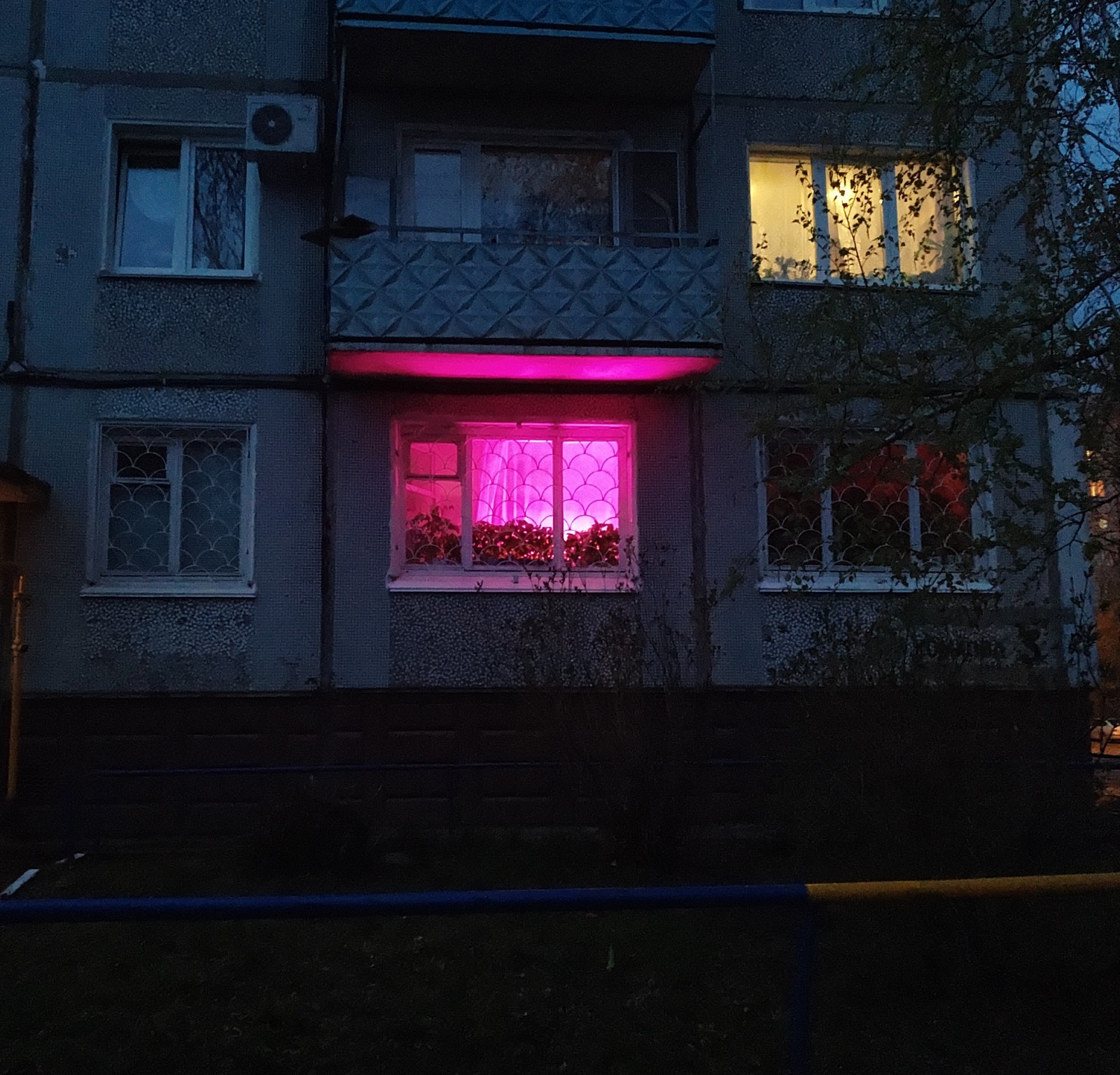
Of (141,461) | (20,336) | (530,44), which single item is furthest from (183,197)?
(530,44)

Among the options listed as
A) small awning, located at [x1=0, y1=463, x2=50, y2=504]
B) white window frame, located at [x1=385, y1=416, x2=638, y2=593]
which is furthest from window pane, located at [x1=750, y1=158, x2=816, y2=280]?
small awning, located at [x1=0, y1=463, x2=50, y2=504]

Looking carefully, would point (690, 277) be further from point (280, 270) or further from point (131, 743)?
point (131, 743)

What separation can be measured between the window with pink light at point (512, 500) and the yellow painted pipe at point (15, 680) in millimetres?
2949

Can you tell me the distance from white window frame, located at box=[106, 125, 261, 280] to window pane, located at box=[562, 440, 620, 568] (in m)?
3.21

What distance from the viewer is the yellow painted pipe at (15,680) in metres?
7.66

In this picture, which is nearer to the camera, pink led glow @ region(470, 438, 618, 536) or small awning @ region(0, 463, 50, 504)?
small awning @ region(0, 463, 50, 504)

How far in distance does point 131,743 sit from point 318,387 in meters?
3.28

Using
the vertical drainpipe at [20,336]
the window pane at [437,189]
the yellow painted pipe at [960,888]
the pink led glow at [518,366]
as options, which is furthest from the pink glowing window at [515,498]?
the yellow painted pipe at [960,888]

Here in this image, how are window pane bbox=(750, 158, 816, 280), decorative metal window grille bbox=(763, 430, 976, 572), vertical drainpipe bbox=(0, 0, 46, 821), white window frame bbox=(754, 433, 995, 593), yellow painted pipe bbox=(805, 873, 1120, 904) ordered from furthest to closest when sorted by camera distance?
window pane bbox=(750, 158, 816, 280), white window frame bbox=(754, 433, 995, 593), vertical drainpipe bbox=(0, 0, 46, 821), decorative metal window grille bbox=(763, 430, 976, 572), yellow painted pipe bbox=(805, 873, 1120, 904)

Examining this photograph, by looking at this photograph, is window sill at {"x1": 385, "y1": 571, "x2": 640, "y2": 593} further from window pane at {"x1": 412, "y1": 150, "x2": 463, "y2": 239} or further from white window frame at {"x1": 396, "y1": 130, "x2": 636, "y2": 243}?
window pane at {"x1": 412, "y1": 150, "x2": 463, "y2": 239}

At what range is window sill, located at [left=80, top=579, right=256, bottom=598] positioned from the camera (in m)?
8.07

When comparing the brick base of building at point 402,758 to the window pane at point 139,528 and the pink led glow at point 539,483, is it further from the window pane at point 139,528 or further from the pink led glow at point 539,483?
the pink led glow at point 539,483

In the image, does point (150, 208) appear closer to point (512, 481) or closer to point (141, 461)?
point (141, 461)

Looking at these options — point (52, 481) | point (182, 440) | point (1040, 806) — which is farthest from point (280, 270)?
point (1040, 806)
